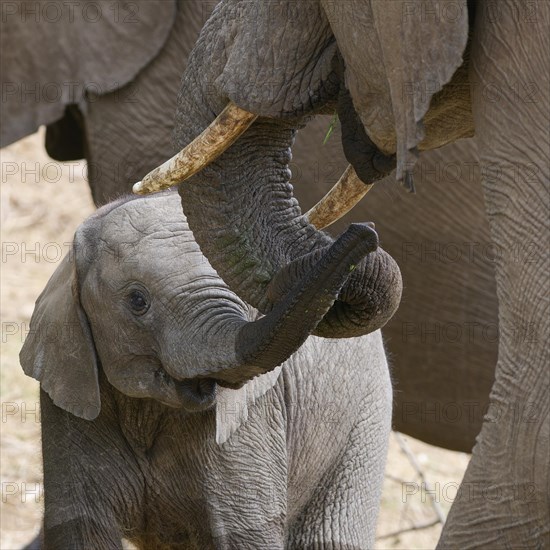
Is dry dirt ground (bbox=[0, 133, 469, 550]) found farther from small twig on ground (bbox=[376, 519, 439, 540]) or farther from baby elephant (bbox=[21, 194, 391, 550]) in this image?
baby elephant (bbox=[21, 194, 391, 550])

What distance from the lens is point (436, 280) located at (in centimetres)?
384

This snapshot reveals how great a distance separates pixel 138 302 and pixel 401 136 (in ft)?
3.07

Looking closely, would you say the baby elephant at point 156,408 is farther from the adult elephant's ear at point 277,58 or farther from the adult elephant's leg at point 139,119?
the adult elephant's leg at point 139,119

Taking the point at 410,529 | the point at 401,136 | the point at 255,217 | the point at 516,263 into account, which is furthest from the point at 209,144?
the point at 410,529

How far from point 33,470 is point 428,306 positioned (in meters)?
1.36

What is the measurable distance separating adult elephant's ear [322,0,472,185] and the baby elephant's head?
0.52 meters

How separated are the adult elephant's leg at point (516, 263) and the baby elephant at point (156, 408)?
2.74 ft

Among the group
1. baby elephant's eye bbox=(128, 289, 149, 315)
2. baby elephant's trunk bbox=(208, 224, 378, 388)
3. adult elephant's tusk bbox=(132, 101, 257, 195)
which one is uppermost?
adult elephant's tusk bbox=(132, 101, 257, 195)

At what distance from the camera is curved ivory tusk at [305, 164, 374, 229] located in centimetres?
224

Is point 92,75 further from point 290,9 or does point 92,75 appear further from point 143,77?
point 290,9

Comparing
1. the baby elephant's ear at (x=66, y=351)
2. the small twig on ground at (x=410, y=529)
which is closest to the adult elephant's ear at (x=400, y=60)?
the baby elephant's ear at (x=66, y=351)

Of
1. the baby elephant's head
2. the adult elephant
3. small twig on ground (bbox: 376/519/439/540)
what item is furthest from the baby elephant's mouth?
small twig on ground (bbox: 376/519/439/540)

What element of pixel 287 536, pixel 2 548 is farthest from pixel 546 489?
pixel 2 548

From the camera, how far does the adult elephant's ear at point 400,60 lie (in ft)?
5.72
